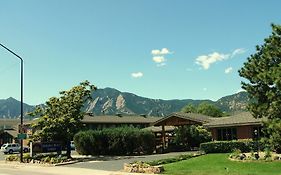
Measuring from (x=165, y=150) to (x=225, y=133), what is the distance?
7356 mm

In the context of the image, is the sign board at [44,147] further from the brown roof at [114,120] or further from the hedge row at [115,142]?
the brown roof at [114,120]

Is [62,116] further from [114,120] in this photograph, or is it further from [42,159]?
[114,120]

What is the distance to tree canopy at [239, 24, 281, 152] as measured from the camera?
20.5 meters

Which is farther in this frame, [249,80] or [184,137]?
[184,137]

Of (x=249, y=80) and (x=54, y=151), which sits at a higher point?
(x=249, y=80)

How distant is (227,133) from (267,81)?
70.5 ft

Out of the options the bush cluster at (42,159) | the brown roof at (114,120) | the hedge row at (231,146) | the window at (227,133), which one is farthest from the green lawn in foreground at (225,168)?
the brown roof at (114,120)

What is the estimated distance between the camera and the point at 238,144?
113 ft

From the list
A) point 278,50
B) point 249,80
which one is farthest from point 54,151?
point 278,50

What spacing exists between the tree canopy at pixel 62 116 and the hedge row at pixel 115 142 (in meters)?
3.73

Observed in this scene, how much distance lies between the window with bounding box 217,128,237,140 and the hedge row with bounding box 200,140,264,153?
6.46 m

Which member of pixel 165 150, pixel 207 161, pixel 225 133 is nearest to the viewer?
pixel 207 161

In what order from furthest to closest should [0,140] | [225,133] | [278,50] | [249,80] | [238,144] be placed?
1. [0,140]
2. [225,133]
3. [238,144]
4. [249,80]
5. [278,50]

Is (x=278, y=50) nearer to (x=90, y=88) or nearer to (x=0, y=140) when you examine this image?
(x=90, y=88)
